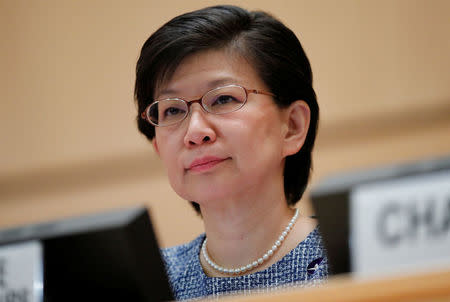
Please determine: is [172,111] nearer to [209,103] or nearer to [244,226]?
[209,103]

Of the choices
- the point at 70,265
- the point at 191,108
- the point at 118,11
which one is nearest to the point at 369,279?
the point at 70,265

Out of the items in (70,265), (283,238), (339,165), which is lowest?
(339,165)

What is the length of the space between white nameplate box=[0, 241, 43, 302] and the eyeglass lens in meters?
0.46

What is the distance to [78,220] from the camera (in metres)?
0.79

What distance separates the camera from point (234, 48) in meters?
1.18

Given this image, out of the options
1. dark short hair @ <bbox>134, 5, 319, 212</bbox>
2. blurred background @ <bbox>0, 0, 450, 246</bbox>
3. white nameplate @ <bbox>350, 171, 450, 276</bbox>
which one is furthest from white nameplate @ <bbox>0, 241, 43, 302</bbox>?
blurred background @ <bbox>0, 0, 450, 246</bbox>

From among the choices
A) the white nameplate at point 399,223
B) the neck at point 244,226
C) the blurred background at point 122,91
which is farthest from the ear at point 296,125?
the blurred background at point 122,91

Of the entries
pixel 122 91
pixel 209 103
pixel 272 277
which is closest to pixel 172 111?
pixel 209 103

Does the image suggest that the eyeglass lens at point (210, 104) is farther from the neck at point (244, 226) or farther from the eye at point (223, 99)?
the neck at point (244, 226)

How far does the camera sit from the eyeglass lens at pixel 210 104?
3.67 ft

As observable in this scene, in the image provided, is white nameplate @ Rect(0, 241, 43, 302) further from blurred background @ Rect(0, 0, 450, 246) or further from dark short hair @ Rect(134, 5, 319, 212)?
blurred background @ Rect(0, 0, 450, 246)

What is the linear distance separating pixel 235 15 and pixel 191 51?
154mm

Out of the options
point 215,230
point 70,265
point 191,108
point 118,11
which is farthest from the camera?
point 118,11

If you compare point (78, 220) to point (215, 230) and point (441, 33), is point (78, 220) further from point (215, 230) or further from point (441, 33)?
point (441, 33)
